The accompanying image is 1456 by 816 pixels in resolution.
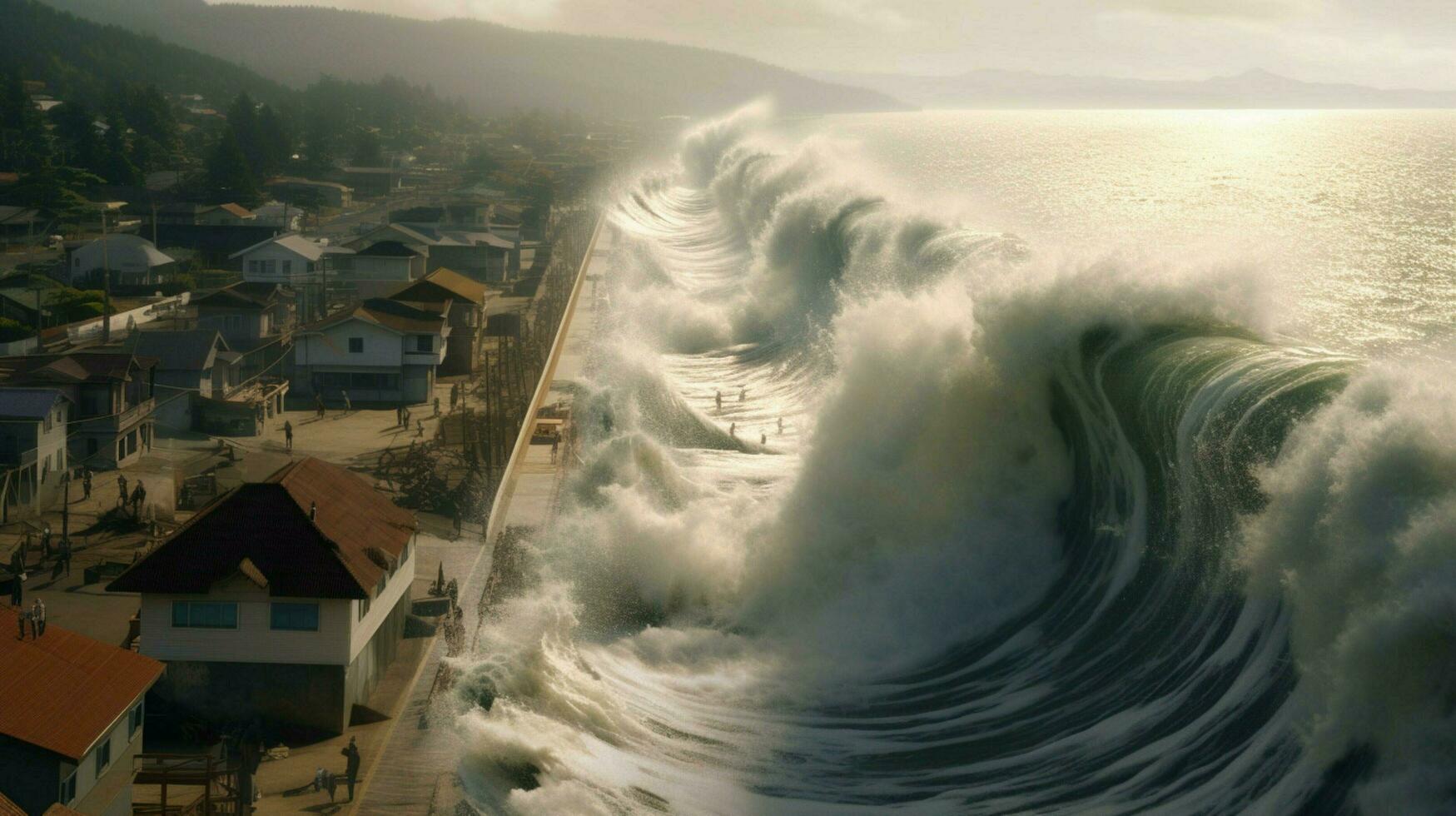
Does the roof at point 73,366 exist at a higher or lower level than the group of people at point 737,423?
lower

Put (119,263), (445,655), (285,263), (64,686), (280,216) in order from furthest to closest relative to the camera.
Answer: (280,216) → (119,263) → (285,263) → (445,655) → (64,686)

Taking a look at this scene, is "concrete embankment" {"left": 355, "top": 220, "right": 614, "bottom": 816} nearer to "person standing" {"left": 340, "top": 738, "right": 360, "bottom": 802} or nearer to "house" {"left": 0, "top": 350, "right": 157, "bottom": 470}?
"person standing" {"left": 340, "top": 738, "right": 360, "bottom": 802}

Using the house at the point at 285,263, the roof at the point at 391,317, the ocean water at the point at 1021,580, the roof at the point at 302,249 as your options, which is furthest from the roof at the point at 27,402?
the roof at the point at 302,249

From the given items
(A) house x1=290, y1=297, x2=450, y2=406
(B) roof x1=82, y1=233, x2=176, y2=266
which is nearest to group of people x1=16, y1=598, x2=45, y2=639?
(A) house x1=290, y1=297, x2=450, y2=406

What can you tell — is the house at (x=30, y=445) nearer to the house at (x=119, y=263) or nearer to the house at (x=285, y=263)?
the house at (x=285, y=263)

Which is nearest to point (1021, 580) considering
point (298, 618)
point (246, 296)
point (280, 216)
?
point (298, 618)

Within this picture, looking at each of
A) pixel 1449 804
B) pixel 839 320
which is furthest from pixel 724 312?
pixel 1449 804

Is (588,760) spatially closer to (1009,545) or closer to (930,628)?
(930,628)

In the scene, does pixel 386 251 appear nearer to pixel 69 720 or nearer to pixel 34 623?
pixel 34 623
